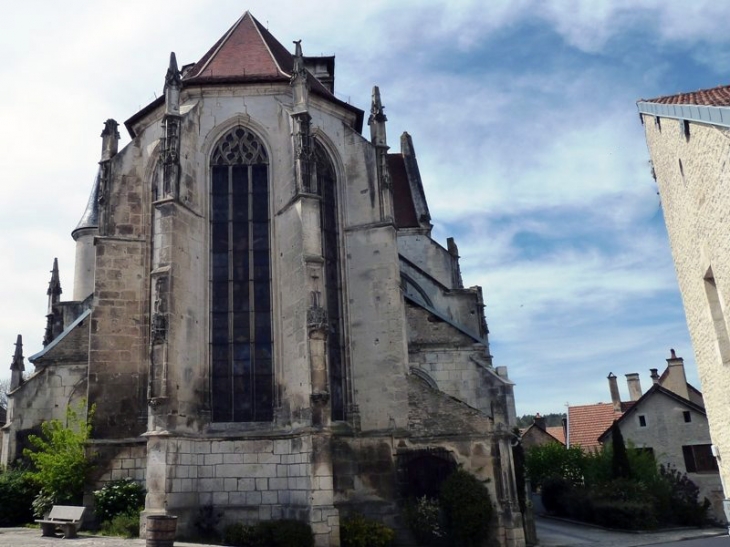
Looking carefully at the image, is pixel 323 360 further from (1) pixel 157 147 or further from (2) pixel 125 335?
(1) pixel 157 147

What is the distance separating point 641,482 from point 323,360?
14961mm

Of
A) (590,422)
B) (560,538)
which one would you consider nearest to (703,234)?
(560,538)

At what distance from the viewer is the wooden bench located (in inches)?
512

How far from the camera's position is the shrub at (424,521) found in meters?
14.3

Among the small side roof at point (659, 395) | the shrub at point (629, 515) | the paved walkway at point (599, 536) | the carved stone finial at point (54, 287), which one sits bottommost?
the paved walkway at point (599, 536)

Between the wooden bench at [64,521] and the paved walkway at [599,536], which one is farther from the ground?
the wooden bench at [64,521]

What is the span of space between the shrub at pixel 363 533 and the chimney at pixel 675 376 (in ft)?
85.5

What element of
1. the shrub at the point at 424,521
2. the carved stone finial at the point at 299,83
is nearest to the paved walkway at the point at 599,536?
the shrub at the point at 424,521

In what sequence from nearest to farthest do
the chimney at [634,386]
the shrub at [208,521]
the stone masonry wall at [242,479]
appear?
the stone masonry wall at [242,479]
the shrub at [208,521]
the chimney at [634,386]

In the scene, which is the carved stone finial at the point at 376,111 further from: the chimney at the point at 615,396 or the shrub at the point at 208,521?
the chimney at the point at 615,396

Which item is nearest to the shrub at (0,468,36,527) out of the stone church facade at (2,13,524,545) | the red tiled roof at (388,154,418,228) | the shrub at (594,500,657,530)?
the stone church facade at (2,13,524,545)

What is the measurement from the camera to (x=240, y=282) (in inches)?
621

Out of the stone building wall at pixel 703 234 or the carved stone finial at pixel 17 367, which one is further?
the carved stone finial at pixel 17 367

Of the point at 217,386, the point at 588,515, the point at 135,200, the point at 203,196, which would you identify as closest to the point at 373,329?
the point at 217,386
